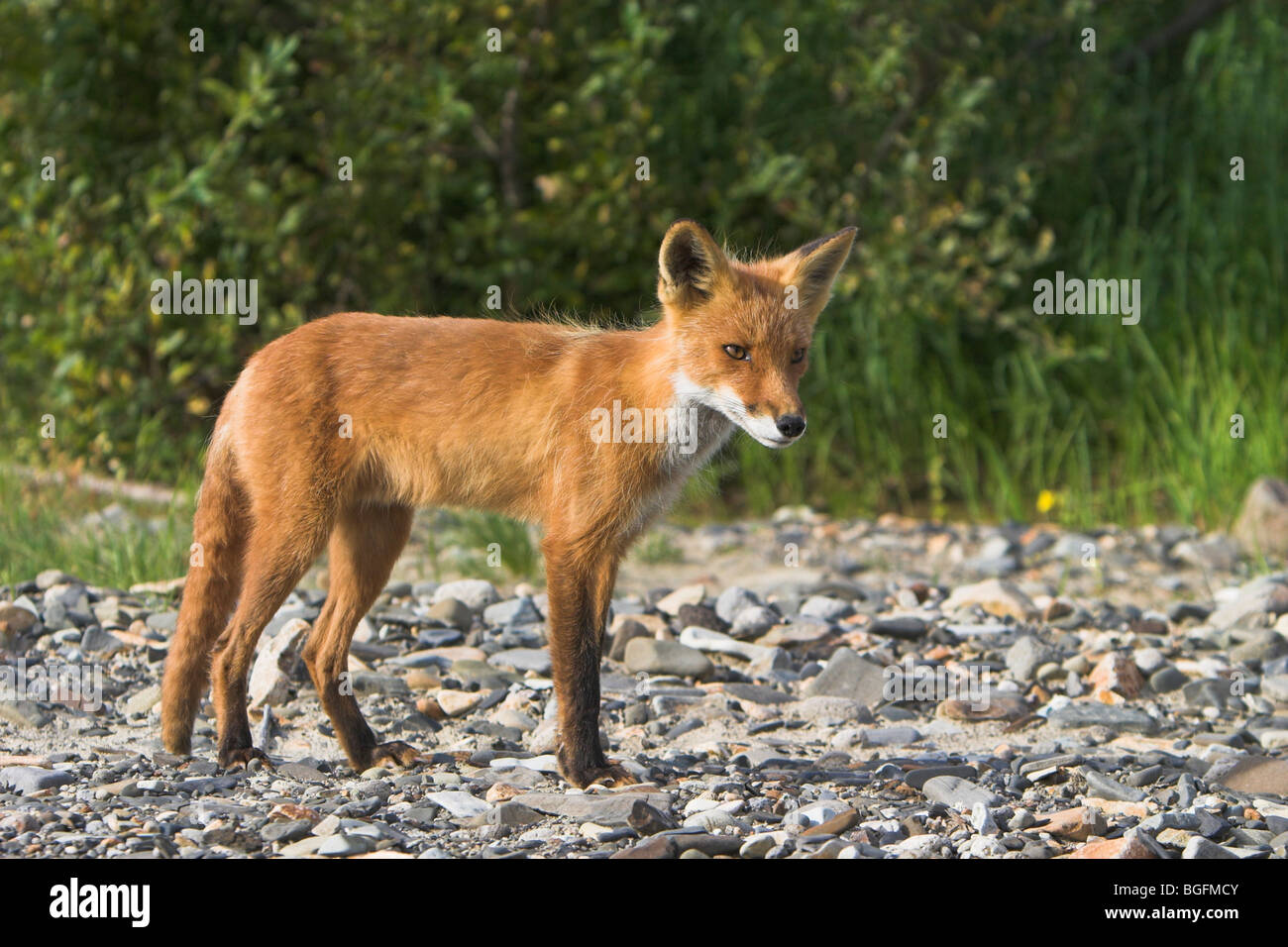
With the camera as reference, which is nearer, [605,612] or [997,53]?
[605,612]

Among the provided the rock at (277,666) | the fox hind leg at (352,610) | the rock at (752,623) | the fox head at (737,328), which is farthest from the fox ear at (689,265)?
the rock at (752,623)

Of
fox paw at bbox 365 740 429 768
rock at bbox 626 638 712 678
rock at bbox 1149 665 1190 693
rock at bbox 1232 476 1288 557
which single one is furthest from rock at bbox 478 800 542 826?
rock at bbox 1232 476 1288 557

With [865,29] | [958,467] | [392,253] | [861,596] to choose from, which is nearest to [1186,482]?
[958,467]

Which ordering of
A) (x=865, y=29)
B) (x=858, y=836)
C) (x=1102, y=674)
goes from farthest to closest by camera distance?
1. (x=865, y=29)
2. (x=1102, y=674)
3. (x=858, y=836)

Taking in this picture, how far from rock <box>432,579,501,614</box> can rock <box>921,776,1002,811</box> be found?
291cm

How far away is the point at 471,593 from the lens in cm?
689

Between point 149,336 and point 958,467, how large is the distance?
5650 millimetres

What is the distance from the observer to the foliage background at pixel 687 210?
8.54 metres

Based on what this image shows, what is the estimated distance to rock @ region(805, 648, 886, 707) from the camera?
5.80 metres

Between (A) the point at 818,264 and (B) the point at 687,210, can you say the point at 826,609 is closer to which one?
(A) the point at 818,264

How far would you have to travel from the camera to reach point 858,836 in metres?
4.05

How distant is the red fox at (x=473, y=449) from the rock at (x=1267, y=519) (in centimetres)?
455

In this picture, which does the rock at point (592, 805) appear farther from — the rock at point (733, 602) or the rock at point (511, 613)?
the rock at point (733, 602)

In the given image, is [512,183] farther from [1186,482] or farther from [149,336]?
[1186,482]
